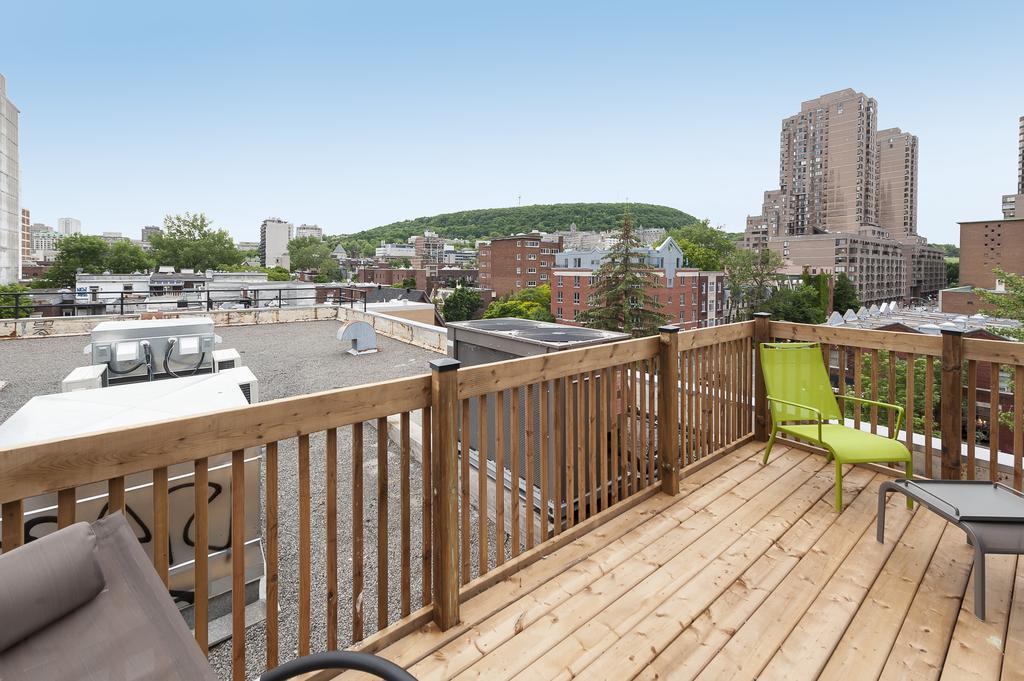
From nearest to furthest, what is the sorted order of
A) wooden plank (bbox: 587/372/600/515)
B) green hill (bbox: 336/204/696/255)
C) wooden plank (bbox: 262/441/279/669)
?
1. wooden plank (bbox: 262/441/279/669)
2. wooden plank (bbox: 587/372/600/515)
3. green hill (bbox: 336/204/696/255)

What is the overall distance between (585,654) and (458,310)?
5892 cm

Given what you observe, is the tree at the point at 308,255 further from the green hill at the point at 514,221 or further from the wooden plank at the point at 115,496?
the wooden plank at the point at 115,496

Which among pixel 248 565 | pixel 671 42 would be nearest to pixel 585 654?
pixel 248 565

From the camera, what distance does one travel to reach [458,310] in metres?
60.1

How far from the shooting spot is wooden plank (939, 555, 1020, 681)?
174 centimetres

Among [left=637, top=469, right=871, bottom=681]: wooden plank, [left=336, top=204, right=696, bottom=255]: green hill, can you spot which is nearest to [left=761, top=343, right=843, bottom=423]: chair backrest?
[left=637, top=469, right=871, bottom=681]: wooden plank

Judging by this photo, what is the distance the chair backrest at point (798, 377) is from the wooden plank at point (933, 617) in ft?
3.75

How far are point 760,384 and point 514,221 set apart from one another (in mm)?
80242

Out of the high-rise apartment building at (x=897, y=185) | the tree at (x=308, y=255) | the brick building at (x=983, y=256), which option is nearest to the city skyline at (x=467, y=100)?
the high-rise apartment building at (x=897, y=185)

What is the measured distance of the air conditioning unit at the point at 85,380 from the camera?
460 centimetres

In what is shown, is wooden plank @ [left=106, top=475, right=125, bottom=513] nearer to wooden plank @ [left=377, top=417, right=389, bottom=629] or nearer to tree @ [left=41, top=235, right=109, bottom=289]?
wooden plank @ [left=377, top=417, right=389, bottom=629]

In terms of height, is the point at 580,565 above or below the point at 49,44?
below

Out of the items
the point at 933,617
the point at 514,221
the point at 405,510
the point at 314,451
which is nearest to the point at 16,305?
the point at 314,451

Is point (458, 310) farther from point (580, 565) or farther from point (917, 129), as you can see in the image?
point (917, 129)
